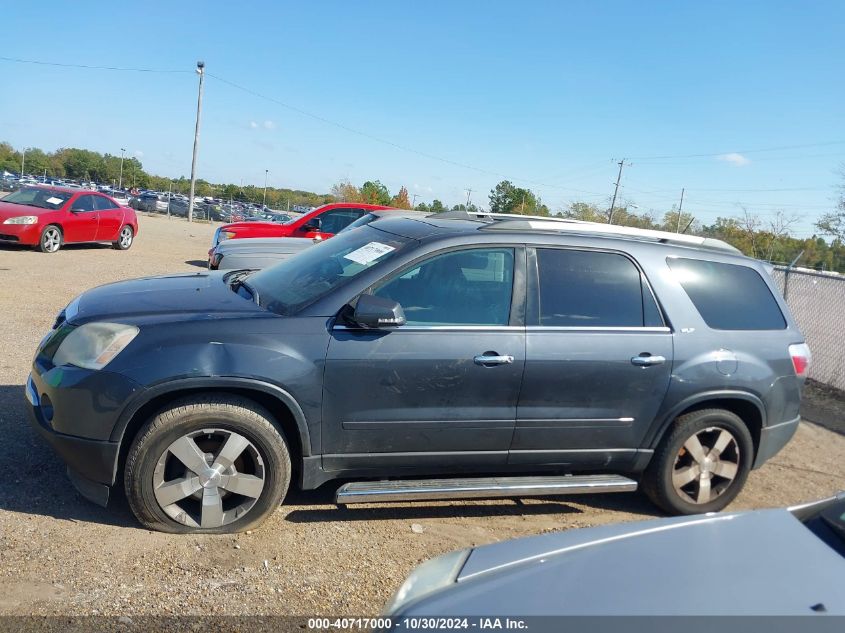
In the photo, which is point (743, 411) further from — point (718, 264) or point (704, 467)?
point (718, 264)

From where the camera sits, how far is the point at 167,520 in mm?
3686

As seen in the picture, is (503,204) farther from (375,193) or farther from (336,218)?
(336,218)

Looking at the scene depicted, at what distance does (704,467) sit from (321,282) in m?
2.81

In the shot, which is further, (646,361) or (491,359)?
(646,361)

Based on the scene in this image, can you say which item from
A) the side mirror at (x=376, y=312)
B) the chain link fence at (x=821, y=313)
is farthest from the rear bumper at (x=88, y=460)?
the chain link fence at (x=821, y=313)

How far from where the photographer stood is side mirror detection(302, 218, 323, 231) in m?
12.5

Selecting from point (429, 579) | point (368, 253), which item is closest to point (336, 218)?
point (368, 253)

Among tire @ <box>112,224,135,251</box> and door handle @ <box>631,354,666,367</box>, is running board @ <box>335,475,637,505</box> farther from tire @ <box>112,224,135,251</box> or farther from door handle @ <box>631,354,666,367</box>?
tire @ <box>112,224,135,251</box>

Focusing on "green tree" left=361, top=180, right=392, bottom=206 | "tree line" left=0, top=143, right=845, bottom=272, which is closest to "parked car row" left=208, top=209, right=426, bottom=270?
"tree line" left=0, top=143, right=845, bottom=272

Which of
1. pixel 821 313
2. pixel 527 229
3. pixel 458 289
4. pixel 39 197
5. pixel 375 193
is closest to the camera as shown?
pixel 458 289

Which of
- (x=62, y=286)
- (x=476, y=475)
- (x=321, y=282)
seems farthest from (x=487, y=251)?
(x=62, y=286)

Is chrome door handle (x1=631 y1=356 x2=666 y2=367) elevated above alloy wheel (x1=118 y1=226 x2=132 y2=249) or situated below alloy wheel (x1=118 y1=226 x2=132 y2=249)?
above

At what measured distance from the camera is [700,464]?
4.58m

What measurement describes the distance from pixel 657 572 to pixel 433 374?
196 centimetres
